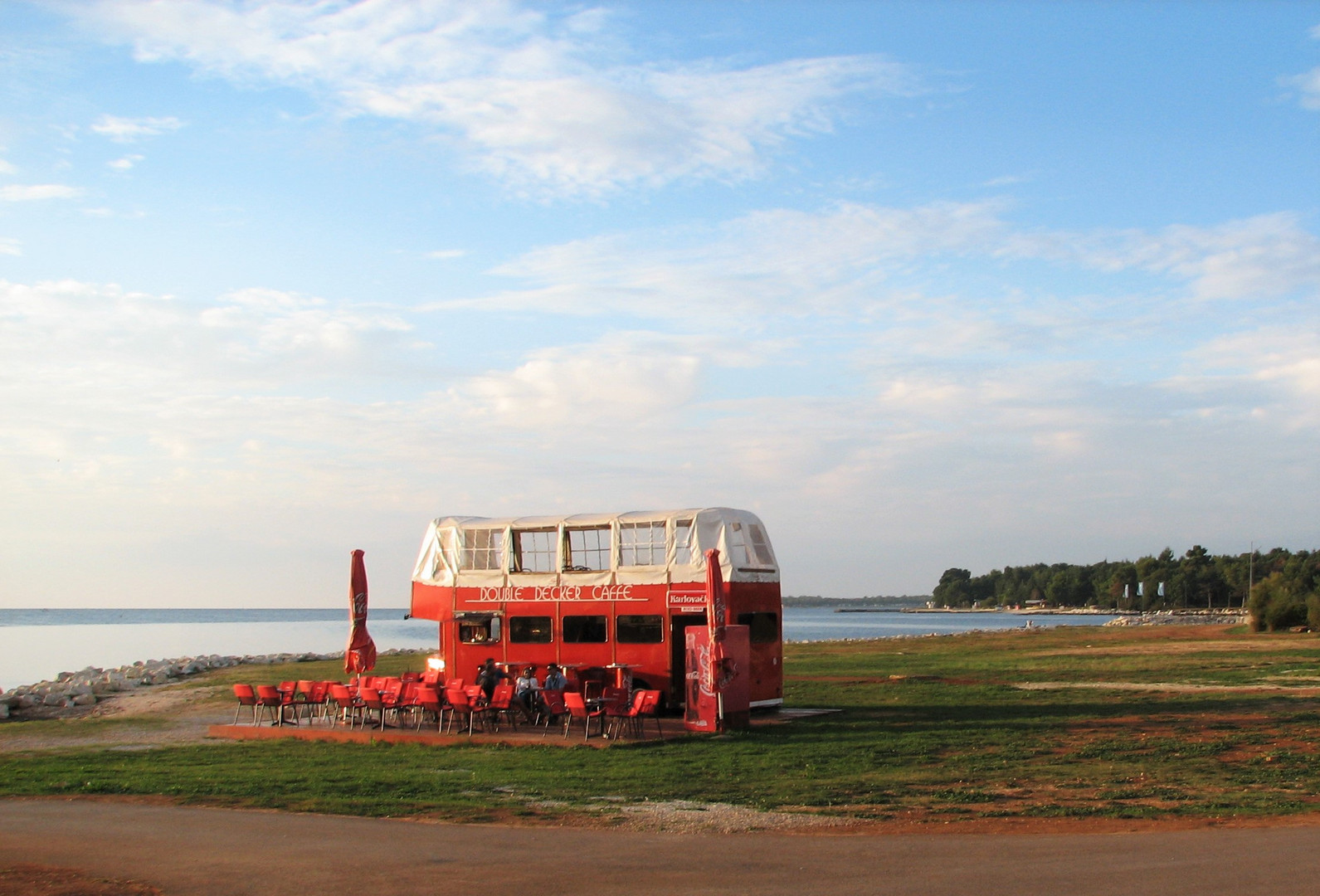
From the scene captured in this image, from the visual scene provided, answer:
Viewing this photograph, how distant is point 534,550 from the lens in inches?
918

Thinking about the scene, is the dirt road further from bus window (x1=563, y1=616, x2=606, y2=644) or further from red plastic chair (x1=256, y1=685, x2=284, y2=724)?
bus window (x1=563, y1=616, x2=606, y2=644)

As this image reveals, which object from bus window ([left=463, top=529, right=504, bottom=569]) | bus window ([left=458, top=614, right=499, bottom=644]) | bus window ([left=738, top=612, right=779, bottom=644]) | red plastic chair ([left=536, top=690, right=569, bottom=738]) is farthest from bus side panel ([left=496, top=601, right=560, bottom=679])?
bus window ([left=738, top=612, right=779, bottom=644])

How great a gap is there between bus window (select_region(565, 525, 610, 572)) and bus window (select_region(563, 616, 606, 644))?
95 centimetres

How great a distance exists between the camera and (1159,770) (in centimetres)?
1458

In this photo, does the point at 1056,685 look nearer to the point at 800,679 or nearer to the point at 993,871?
the point at 800,679

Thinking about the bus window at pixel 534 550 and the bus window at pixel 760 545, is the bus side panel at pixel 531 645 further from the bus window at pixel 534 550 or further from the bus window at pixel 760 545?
the bus window at pixel 760 545

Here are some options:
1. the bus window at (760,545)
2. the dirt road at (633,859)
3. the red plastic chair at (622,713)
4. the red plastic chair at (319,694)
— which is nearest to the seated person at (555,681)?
the red plastic chair at (622,713)

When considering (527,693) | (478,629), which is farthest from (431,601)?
(527,693)

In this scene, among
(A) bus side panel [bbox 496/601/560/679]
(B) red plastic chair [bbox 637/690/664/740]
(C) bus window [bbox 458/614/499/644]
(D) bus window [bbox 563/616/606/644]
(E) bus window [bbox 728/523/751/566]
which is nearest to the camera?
(B) red plastic chair [bbox 637/690/664/740]

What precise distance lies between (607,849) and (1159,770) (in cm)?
809

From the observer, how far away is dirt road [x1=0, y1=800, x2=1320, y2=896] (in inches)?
340

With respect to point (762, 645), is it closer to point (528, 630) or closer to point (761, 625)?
point (761, 625)

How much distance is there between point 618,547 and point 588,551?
0.98 metres

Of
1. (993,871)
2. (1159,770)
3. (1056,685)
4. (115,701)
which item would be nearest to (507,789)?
(993,871)
